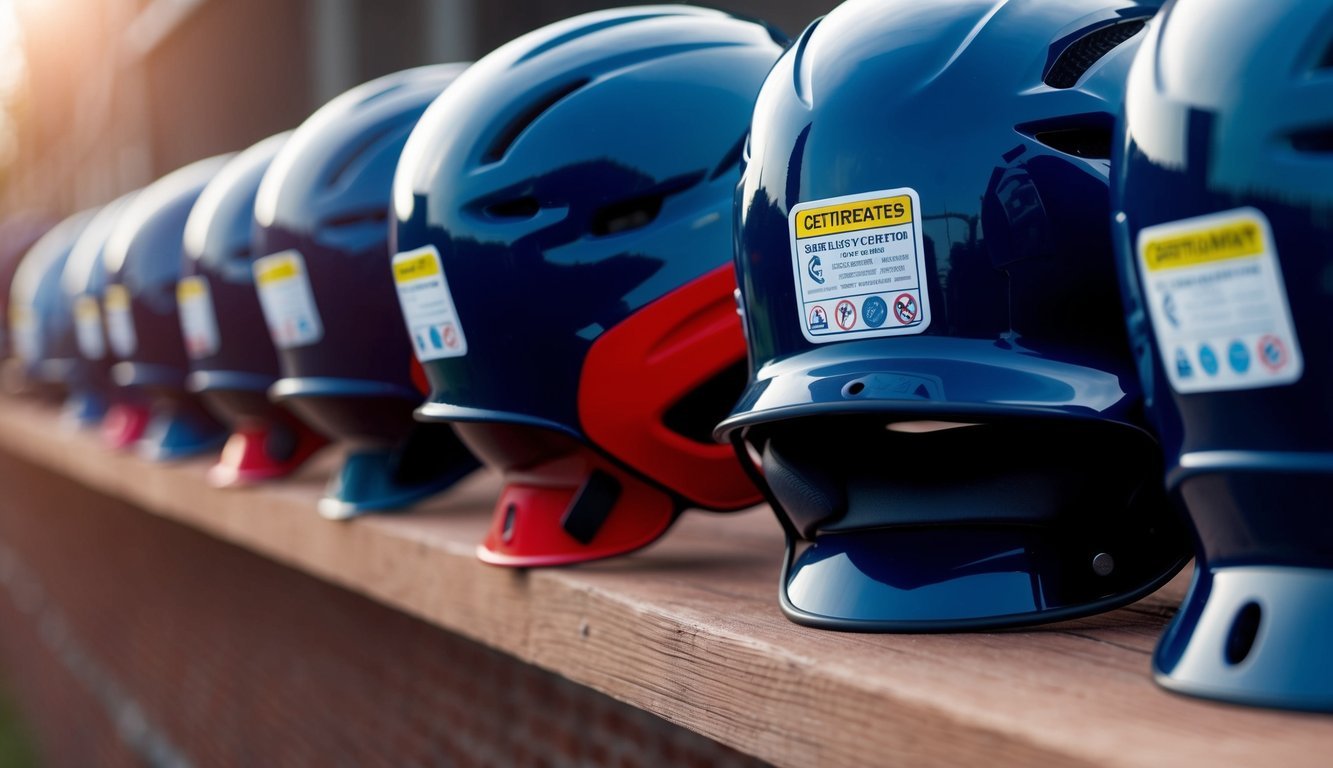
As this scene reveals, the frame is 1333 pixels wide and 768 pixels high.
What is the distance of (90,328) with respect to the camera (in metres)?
3.05

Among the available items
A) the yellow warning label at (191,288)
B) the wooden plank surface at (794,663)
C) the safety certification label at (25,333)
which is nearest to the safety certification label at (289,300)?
the wooden plank surface at (794,663)

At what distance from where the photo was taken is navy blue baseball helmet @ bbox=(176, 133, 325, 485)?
6.75 ft

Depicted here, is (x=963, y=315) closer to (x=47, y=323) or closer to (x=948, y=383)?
(x=948, y=383)

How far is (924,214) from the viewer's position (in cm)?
84

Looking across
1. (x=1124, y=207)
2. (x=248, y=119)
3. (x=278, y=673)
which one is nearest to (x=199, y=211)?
(x=278, y=673)

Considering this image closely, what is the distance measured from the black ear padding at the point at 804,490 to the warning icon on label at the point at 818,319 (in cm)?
10

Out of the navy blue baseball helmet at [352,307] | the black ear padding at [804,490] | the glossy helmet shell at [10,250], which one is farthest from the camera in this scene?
the glossy helmet shell at [10,250]

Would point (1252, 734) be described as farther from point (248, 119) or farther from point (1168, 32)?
point (248, 119)

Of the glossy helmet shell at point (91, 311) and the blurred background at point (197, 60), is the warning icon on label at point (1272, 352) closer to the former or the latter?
the blurred background at point (197, 60)

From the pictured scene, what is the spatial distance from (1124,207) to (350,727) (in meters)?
2.17

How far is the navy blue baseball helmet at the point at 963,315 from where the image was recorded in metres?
0.84

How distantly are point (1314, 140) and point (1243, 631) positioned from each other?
0.74ft

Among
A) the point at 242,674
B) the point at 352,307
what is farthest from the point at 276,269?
the point at 242,674

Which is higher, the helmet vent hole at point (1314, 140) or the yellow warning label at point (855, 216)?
the helmet vent hole at point (1314, 140)
